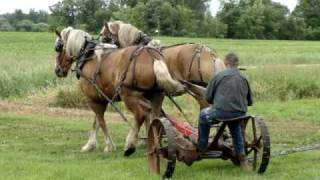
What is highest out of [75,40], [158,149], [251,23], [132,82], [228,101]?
[75,40]

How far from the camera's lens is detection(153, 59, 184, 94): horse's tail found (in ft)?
34.0

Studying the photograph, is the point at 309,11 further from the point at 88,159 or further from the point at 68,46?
the point at 88,159

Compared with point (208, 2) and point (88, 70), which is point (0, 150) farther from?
point (208, 2)

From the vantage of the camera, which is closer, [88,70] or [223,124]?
[223,124]

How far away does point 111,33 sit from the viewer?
1268 centimetres

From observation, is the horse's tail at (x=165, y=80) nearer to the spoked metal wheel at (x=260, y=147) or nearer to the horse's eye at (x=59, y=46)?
the spoked metal wheel at (x=260, y=147)

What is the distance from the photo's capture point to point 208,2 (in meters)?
141

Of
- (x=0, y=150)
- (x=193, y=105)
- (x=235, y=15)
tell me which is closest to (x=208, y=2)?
(x=235, y=15)

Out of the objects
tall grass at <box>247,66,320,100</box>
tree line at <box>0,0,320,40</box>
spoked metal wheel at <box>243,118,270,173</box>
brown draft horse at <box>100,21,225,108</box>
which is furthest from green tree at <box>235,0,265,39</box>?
spoked metal wheel at <box>243,118,270,173</box>

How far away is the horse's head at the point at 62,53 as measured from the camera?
12.5m

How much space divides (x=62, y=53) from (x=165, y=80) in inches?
126

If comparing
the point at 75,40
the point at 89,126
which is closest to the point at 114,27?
the point at 75,40

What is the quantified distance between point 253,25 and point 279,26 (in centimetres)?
569

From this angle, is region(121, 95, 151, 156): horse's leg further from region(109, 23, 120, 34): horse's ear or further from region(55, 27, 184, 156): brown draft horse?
region(109, 23, 120, 34): horse's ear
